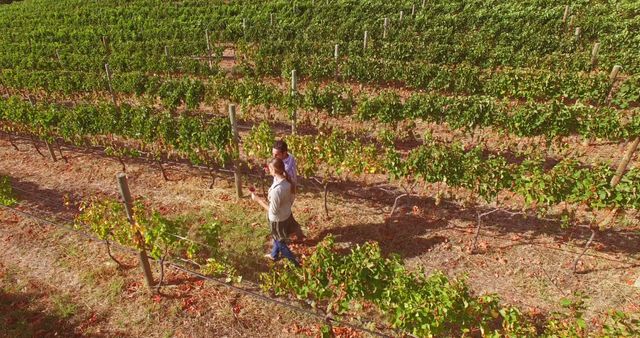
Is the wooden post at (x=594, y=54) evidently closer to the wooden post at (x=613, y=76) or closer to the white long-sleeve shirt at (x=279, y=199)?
the wooden post at (x=613, y=76)

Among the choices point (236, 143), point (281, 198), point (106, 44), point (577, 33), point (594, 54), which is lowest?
point (106, 44)

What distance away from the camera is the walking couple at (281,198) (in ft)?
18.9

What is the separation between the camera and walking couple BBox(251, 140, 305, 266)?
5.77 meters

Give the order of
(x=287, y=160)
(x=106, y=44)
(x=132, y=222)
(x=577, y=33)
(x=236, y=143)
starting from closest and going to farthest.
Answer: (x=132, y=222), (x=287, y=160), (x=236, y=143), (x=577, y=33), (x=106, y=44)

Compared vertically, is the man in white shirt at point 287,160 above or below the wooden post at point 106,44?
above

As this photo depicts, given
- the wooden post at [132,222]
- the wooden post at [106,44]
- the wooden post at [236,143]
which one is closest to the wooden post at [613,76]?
the wooden post at [236,143]

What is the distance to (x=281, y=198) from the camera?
595 centimetres

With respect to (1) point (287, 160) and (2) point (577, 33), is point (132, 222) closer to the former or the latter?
(1) point (287, 160)

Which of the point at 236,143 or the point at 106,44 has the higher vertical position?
the point at 236,143

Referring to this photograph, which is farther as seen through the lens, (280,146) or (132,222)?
(280,146)

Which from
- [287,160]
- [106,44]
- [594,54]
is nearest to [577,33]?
[594,54]

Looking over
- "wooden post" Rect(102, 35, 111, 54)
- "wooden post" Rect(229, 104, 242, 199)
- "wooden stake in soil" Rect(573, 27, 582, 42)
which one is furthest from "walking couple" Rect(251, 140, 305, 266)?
"wooden post" Rect(102, 35, 111, 54)

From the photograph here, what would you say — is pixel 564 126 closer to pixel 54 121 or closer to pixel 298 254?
pixel 298 254

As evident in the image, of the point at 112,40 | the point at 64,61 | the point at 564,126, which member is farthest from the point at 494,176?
the point at 112,40
